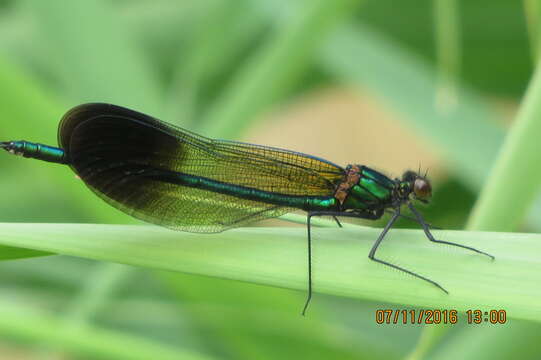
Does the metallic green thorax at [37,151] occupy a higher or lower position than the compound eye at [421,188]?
lower

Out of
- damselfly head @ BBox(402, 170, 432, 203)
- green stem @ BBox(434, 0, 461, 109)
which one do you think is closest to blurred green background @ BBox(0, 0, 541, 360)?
green stem @ BBox(434, 0, 461, 109)

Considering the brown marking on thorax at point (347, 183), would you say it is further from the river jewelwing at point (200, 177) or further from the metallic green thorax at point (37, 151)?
the metallic green thorax at point (37, 151)

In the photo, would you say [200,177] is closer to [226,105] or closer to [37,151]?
[37,151]

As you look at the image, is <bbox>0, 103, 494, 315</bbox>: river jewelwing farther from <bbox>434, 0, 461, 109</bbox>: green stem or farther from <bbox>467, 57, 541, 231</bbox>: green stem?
<bbox>434, 0, 461, 109</bbox>: green stem

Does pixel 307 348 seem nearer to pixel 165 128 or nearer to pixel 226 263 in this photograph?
pixel 165 128

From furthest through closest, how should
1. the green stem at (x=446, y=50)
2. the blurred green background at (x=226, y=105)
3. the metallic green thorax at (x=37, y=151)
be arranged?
the green stem at (x=446, y=50), the blurred green background at (x=226, y=105), the metallic green thorax at (x=37, y=151)

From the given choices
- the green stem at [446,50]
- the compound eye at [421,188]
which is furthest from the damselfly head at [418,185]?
the green stem at [446,50]

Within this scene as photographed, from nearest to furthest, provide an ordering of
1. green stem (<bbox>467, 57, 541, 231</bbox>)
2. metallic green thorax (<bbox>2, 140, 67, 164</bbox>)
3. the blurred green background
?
green stem (<bbox>467, 57, 541, 231</bbox>), metallic green thorax (<bbox>2, 140, 67, 164</bbox>), the blurred green background
